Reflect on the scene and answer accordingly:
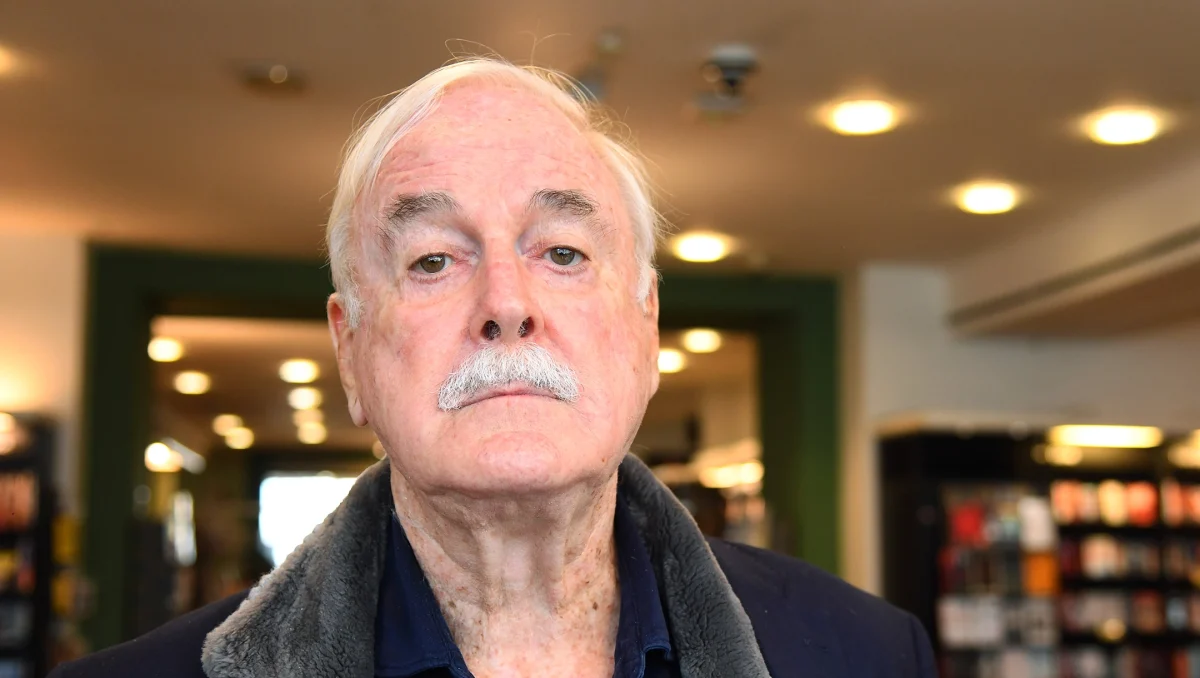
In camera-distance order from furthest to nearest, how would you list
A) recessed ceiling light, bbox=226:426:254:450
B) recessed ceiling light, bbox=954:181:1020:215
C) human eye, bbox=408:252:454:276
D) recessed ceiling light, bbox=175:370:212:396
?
recessed ceiling light, bbox=226:426:254:450 → recessed ceiling light, bbox=175:370:212:396 → recessed ceiling light, bbox=954:181:1020:215 → human eye, bbox=408:252:454:276

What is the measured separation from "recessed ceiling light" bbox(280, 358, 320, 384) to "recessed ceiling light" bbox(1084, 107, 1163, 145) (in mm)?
7245

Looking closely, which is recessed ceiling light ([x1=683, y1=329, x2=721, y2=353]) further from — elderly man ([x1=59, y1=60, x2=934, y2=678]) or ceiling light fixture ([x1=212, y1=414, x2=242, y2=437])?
elderly man ([x1=59, y1=60, x2=934, y2=678])

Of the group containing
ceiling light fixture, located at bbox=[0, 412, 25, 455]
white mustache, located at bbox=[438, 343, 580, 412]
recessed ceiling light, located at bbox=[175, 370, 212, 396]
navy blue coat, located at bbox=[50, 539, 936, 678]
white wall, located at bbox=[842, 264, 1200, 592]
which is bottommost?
navy blue coat, located at bbox=[50, 539, 936, 678]

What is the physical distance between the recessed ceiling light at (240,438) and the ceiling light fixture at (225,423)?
4.4 inches

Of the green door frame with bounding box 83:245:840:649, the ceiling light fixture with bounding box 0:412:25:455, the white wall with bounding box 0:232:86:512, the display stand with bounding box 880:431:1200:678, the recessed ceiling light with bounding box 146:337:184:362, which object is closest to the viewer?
the ceiling light fixture with bounding box 0:412:25:455

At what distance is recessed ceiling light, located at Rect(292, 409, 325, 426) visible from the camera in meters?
14.8

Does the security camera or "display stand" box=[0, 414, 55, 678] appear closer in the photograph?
the security camera

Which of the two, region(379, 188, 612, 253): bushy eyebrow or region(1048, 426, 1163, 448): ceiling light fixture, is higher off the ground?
region(1048, 426, 1163, 448): ceiling light fixture

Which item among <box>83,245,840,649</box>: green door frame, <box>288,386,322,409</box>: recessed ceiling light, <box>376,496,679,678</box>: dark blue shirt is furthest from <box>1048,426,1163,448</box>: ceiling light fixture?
<box>288,386,322,409</box>: recessed ceiling light

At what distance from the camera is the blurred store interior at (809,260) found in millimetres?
4246

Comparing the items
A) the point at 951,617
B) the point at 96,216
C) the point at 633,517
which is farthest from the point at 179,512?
the point at 633,517

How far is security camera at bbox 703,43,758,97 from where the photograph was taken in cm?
429

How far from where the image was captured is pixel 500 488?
1181mm

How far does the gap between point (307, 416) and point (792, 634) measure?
47.4 feet
